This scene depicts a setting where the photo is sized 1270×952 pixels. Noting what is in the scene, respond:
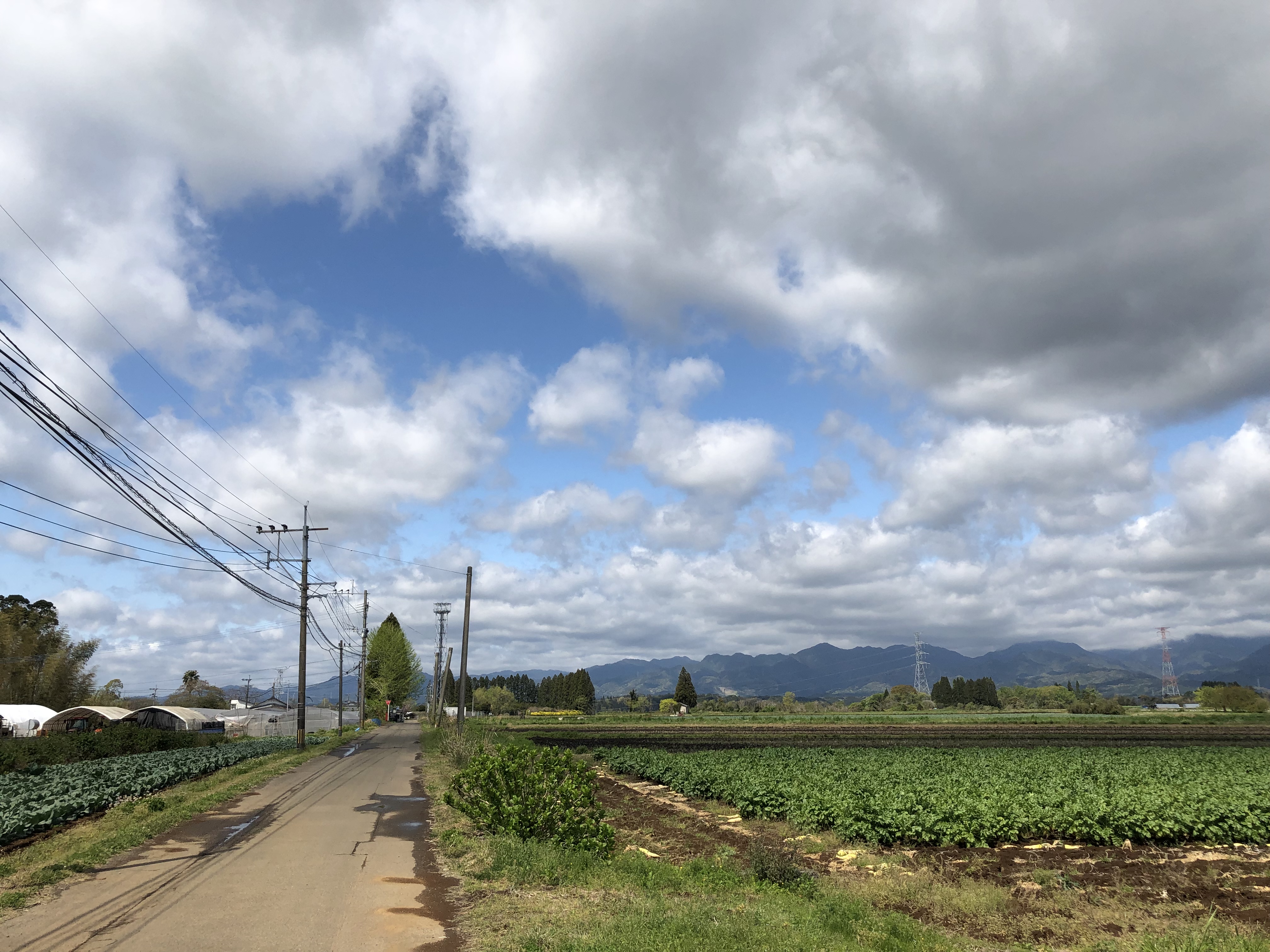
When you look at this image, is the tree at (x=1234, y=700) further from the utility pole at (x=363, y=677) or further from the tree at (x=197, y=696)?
the tree at (x=197, y=696)

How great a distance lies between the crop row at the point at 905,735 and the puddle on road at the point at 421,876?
87.7 ft

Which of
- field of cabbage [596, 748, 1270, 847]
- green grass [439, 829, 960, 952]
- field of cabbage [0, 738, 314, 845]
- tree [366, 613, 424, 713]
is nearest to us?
green grass [439, 829, 960, 952]

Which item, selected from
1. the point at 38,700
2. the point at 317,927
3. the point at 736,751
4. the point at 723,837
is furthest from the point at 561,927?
the point at 38,700

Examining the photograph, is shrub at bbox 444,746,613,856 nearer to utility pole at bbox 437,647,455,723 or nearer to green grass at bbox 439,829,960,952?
green grass at bbox 439,829,960,952

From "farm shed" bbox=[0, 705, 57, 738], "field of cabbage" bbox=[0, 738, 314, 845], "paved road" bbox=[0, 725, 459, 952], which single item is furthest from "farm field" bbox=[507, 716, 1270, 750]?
"farm shed" bbox=[0, 705, 57, 738]

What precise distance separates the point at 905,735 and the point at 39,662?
89242 millimetres

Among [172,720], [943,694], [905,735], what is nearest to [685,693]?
[943,694]

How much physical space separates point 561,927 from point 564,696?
19646 cm

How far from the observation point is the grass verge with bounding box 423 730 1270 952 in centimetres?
891

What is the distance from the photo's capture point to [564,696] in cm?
19750

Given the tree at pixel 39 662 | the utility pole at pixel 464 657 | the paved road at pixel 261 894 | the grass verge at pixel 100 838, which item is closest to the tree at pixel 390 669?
the tree at pixel 39 662

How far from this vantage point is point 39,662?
80938 millimetres

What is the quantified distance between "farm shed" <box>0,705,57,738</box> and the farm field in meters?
41.7

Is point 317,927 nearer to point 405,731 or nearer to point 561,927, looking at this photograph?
Answer: point 561,927
